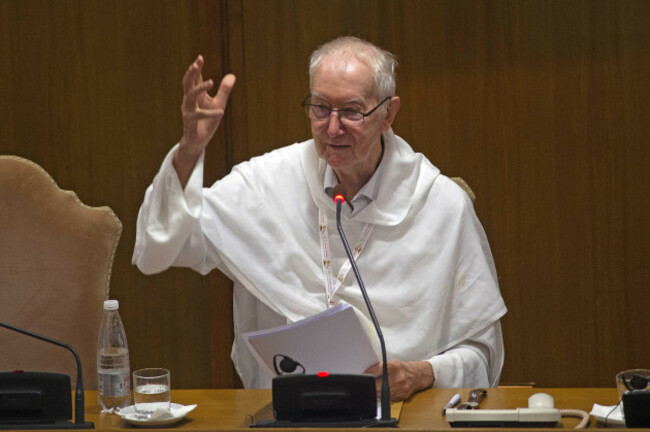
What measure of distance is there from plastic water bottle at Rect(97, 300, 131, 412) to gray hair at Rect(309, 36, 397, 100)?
1000 millimetres

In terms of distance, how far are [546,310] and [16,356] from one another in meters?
2.39

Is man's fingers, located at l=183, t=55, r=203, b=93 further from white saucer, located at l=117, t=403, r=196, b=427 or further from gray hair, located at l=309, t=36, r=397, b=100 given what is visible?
white saucer, located at l=117, t=403, r=196, b=427

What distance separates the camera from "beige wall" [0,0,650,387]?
4.71 m

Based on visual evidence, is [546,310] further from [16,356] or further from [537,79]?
[16,356]

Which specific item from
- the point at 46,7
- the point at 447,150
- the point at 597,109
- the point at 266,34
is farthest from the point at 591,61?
the point at 46,7

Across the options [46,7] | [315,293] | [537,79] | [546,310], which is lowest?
[546,310]

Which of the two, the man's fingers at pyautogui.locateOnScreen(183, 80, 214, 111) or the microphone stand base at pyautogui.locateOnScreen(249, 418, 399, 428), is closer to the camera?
the microphone stand base at pyautogui.locateOnScreen(249, 418, 399, 428)

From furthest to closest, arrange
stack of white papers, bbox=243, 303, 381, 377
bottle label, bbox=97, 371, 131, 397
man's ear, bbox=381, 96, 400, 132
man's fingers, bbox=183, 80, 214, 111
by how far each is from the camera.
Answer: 1. man's ear, bbox=381, 96, 400, 132
2. man's fingers, bbox=183, 80, 214, 111
3. bottle label, bbox=97, 371, 131, 397
4. stack of white papers, bbox=243, 303, 381, 377

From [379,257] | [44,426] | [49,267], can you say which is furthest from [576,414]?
[49,267]

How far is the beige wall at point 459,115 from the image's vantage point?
4707mm

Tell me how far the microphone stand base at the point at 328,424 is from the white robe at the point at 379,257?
83cm

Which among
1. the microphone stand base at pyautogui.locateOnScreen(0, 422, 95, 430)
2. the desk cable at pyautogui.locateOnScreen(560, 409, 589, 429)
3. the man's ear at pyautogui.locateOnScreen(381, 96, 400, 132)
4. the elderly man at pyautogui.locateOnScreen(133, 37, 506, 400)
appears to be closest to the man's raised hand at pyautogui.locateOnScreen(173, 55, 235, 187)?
the elderly man at pyautogui.locateOnScreen(133, 37, 506, 400)

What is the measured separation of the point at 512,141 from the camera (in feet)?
15.7

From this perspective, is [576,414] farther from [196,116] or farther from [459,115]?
[459,115]
